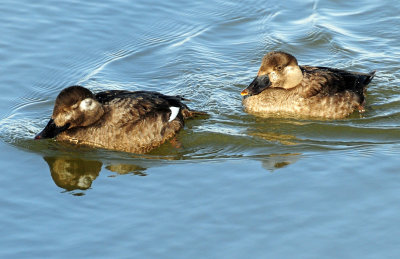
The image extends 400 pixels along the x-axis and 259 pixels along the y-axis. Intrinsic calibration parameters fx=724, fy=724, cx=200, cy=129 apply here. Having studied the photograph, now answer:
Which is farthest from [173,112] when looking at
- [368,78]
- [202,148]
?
[368,78]

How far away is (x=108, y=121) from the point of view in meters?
10.4

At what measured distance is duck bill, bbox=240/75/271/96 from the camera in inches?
463

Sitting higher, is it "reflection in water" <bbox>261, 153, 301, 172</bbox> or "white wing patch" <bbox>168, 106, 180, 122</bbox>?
"white wing patch" <bbox>168, 106, 180, 122</bbox>

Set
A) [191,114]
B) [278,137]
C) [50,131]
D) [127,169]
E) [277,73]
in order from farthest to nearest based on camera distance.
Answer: [277,73], [191,114], [278,137], [50,131], [127,169]

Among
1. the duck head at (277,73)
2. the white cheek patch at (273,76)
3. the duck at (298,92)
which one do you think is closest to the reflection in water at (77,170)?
the duck at (298,92)

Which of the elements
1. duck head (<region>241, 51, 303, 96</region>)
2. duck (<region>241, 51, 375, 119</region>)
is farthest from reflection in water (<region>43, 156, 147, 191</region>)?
duck head (<region>241, 51, 303, 96</region>)

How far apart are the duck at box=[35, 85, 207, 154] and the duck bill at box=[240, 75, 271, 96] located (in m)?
1.69

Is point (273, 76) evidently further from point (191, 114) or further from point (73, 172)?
point (73, 172)

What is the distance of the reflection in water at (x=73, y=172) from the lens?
364 inches

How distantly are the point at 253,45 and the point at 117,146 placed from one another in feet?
16.6

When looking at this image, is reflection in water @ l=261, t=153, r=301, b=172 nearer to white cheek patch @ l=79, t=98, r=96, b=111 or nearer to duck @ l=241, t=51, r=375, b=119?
duck @ l=241, t=51, r=375, b=119

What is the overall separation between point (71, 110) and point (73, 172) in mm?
1019

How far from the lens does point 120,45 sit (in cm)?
1397

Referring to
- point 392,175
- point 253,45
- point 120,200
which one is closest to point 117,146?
point 120,200
